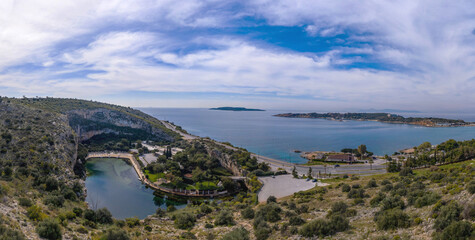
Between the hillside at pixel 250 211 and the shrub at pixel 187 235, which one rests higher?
the hillside at pixel 250 211

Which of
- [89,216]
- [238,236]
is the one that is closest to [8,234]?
[89,216]

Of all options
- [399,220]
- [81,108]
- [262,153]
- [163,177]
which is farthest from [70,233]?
[81,108]

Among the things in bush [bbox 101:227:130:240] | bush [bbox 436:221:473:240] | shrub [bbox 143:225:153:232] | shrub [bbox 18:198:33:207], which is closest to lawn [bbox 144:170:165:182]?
shrub [bbox 143:225:153:232]

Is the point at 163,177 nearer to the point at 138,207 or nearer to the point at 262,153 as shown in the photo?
the point at 138,207

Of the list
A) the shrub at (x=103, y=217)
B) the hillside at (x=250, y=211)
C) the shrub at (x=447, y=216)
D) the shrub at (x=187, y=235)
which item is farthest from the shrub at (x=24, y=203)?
the shrub at (x=447, y=216)

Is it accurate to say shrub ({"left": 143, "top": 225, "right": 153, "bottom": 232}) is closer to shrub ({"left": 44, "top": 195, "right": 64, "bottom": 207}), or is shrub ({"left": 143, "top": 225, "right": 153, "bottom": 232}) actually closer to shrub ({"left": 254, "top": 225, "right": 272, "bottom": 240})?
shrub ({"left": 44, "top": 195, "right": 64, "bottom": 207})

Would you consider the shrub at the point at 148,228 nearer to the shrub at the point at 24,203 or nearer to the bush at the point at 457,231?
the shrub at the point at 24,203
